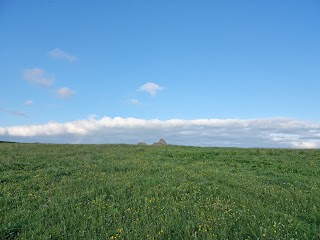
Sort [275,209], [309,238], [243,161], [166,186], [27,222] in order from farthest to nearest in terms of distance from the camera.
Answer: [243,161], [166,186], [275,209], [27,222], [309,238]

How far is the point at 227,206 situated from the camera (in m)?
10.0

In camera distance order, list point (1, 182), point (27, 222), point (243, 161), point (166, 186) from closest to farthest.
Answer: point (27, 222) < point (166, 186) < point (1, 182) < point (243, 161)

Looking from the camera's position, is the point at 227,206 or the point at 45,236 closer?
the point at 45,236

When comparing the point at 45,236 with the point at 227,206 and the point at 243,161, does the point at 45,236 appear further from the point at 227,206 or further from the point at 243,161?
the point at 243,161

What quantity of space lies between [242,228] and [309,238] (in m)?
1.61

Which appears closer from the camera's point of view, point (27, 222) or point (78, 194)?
point (27, 222)

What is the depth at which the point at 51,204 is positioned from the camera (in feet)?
34.9

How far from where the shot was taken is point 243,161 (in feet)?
81.0

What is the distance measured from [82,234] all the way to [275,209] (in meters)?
6.17

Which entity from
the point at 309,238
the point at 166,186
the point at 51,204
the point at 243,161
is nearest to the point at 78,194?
the point at 51,204

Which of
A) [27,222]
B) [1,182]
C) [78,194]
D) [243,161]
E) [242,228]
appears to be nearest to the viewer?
[242,228]

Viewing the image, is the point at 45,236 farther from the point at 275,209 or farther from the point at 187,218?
the point at 275,209

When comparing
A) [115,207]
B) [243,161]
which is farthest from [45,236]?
[243,161]

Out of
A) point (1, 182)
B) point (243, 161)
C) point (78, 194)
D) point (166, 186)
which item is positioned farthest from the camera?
point (243, 161)
